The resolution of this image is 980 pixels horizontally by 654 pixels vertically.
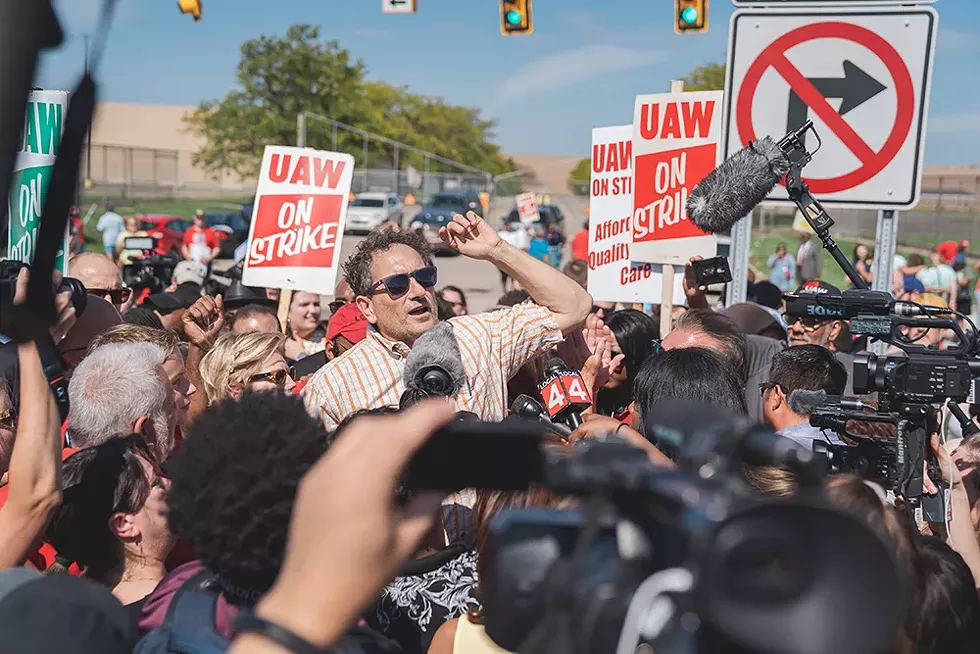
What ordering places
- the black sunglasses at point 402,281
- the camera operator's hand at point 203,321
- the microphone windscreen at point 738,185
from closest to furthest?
1. the black sunglasses at point 402,281
2. the microphone windscreen at point 738,185
3. the camera operator's hand at point 203,321

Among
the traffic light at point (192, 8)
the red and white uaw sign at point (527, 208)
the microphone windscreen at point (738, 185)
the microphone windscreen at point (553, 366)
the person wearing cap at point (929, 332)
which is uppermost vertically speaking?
the traffic light at point (192, 8)

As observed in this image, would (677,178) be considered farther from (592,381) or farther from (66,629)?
(66,629)

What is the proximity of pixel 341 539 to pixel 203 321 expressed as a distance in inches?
195

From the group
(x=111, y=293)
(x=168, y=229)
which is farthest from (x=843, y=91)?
(x=168, y=229)

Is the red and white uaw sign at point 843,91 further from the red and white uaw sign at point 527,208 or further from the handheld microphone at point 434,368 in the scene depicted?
the red and white uaw sign at point 527,208

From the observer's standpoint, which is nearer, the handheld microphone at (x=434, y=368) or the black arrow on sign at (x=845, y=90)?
the handheld microphone at (x=434, y=368)

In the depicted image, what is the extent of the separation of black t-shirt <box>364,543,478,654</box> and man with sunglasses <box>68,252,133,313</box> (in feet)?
13.4

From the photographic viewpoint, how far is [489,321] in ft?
11.4

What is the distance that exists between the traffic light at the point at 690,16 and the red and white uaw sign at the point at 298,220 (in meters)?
5.99

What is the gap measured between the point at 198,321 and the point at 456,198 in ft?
106

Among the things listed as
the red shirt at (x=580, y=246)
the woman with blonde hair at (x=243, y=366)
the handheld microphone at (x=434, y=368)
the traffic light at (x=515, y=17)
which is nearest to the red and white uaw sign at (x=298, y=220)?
the woman with blonde hair at (x=243, y=366)

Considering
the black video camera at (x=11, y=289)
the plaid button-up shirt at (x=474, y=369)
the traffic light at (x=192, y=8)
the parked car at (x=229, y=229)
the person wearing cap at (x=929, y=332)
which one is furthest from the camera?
the parked car at (x=229, y=229)

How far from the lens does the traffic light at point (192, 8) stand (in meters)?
14.3

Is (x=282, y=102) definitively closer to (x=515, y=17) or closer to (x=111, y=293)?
(x=515, y=17)
